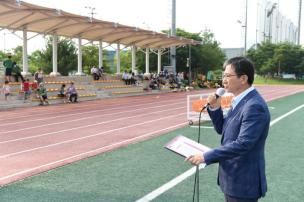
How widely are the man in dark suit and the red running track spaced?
4.45 m

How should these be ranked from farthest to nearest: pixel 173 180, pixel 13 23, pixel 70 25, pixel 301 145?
pixel 70 25 → pixel 13 23 → pixel 301 145 → pixel 173 180

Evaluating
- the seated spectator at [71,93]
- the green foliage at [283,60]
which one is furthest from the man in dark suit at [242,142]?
the green foliage at [283,60]

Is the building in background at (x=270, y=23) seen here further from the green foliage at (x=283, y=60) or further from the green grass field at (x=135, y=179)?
the green grass field at (x=135, y=179)

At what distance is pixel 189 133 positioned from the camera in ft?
38.3

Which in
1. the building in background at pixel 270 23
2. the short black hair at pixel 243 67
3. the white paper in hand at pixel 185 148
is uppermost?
the building in background at pixel 270 23

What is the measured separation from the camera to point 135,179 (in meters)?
6.62

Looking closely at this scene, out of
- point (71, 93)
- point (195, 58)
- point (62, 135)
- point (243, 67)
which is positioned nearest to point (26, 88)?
point (71, 93)

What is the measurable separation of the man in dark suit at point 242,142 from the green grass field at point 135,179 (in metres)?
2.73

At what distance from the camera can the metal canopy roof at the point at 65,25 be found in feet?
68.7

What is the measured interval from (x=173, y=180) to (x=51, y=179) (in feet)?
6.27

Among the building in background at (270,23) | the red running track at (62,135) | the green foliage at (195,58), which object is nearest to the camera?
the red running track at (62,135)

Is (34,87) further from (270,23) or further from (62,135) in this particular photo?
(270,23)

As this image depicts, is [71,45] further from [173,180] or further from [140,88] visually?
[173,180]

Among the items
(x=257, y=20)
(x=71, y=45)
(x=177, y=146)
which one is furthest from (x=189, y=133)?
(x=257, y=20)
